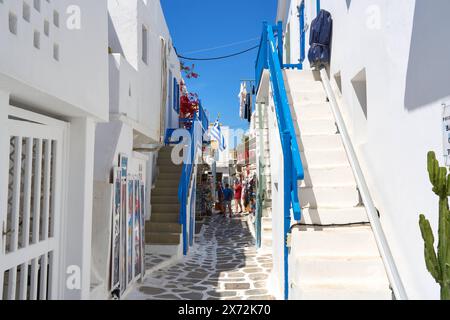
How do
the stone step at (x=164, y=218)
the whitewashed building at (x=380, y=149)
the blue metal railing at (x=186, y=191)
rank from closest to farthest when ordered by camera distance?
the whitewashed building at (x=380, y=149)
the blue metal railing at (x=186, y=191)
the stone step at (x=164, y=218)

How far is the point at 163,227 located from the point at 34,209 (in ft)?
18.4

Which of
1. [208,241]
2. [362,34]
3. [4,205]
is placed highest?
[362,34]

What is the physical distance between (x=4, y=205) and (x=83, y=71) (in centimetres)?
177

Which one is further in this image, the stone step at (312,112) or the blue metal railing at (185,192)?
the blue metal railing at (185,192)

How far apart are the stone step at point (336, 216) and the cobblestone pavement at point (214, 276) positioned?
73.3 inches

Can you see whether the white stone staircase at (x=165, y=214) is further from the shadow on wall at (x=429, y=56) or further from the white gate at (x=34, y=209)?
the shadow on wall at (x=429, y=56)

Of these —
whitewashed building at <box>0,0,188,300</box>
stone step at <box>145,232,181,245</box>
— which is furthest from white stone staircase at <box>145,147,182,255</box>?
whitewashed building at <box>0,0,188,300</box>

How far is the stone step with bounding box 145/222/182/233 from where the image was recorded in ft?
29.3

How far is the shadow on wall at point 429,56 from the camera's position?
309cm

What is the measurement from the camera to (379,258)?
416cm

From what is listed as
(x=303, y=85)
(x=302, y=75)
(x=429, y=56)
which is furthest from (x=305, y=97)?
(x=429, y=56)

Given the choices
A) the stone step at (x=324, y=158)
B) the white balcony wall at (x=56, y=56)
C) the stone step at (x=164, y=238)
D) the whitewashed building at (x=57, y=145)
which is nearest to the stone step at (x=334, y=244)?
the stone step at (x=324, y=158)
